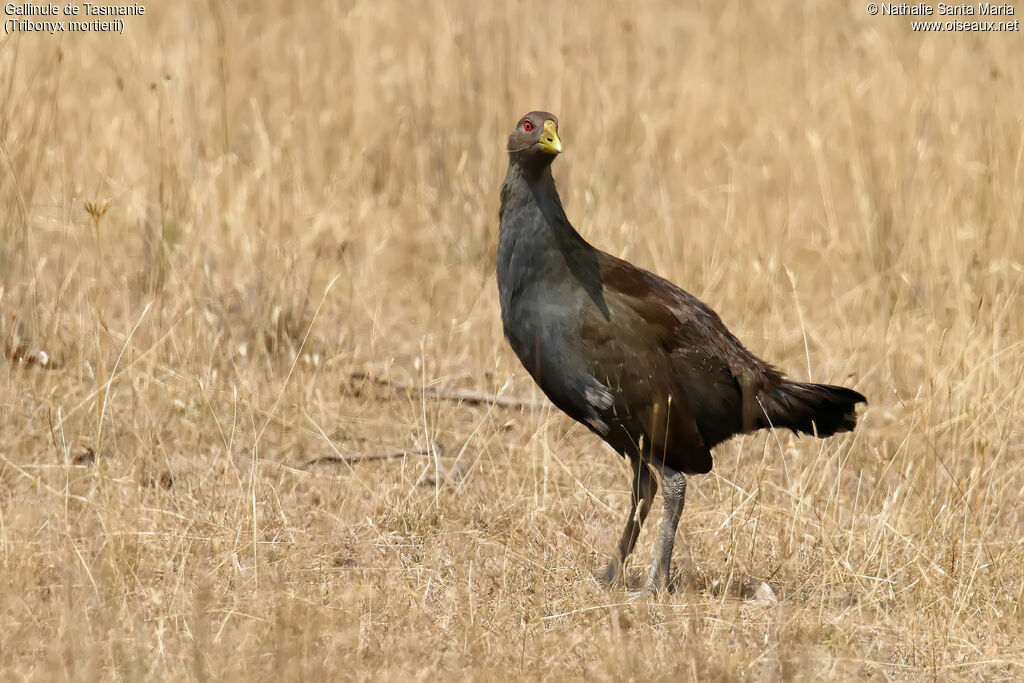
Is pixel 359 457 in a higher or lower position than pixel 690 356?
lower

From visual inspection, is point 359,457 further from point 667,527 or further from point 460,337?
point 667,527

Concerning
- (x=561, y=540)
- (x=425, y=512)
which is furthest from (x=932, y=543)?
(x=425, y=512)

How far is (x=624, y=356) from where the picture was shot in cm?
465

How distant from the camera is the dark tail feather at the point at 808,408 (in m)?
4.86

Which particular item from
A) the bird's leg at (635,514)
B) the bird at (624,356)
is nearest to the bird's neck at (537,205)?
the bird at (624,356)

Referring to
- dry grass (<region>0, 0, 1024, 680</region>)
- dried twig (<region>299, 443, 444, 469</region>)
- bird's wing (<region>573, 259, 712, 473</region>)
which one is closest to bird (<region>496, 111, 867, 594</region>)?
bird's wing (<region>573, 259, 712, 473</region>)

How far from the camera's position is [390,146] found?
822 cm

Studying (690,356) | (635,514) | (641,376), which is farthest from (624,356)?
(635,514)

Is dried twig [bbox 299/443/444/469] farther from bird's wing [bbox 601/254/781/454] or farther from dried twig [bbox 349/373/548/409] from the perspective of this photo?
bird's wing [bbox 601/254/781/454]

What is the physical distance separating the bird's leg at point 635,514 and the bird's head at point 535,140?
1.18 m

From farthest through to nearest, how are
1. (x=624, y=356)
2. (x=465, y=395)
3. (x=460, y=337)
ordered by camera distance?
1. (x=460, y=337)
2. (x=465, y=395)
3. (x=624, y=356)

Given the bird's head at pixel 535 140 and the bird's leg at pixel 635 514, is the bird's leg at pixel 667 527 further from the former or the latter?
the bird's head at pixel 535 140

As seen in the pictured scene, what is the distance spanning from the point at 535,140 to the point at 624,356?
2.68 ft

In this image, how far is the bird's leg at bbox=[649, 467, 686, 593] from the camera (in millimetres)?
4703
